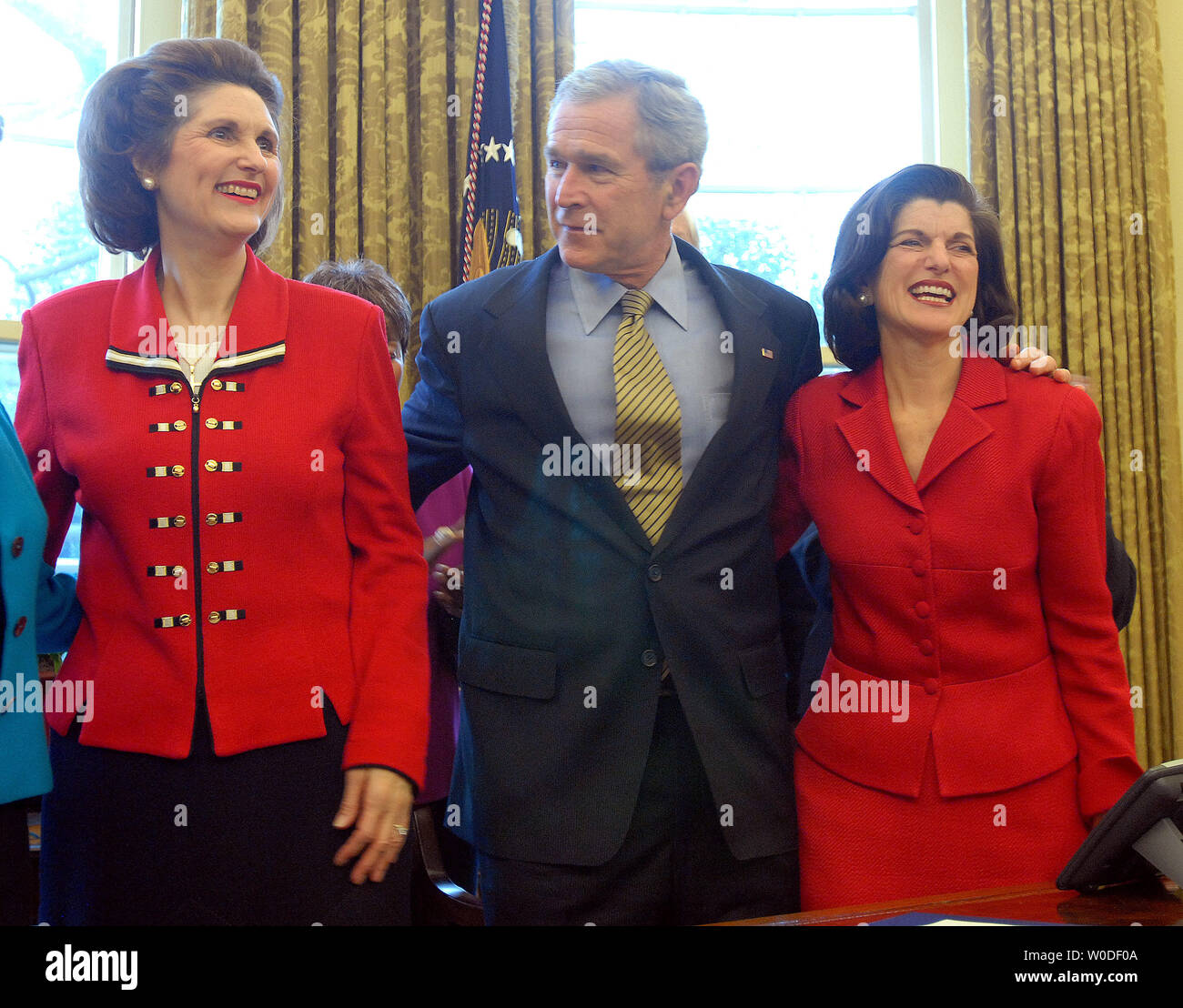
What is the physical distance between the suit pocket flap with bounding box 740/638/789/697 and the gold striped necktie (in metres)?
0.24

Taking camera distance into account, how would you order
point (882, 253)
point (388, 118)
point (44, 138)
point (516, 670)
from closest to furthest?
point (516, 670)
point (882, 253)
point (388, 118)
point (44, 138)

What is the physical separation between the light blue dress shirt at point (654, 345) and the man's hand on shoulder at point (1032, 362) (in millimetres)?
486

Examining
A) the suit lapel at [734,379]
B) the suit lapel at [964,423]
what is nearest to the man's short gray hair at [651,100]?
the suit lapel at [734,379]

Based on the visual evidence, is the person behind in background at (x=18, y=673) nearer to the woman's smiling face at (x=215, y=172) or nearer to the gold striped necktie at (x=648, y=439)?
the woman's smiling face at (x=215, y=172)

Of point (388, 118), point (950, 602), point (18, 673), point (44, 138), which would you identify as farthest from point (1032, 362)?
point (44, 138)

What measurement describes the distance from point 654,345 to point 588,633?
48 cm

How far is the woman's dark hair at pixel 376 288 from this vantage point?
8.45 ft

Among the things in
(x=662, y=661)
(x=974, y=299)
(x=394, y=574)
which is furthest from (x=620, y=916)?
(x=974, y=299)

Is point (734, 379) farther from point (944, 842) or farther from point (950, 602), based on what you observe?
point (944, 842)

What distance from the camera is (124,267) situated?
383 cm

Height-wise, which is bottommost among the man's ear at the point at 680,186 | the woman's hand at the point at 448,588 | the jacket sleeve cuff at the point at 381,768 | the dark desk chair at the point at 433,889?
the dark desk chair at the point at 433,889

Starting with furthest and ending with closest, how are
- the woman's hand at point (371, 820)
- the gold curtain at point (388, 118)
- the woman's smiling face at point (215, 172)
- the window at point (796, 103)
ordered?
the window at point (796, 103) < the gold curtain at point (388, 118) < the woman's smiling face at point (215, 172) < the woman's hand at point (371, 820)

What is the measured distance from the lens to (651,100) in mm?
1849

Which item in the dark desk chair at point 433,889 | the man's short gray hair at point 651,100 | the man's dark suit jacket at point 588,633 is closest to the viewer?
the man's dark suit jacket at point 588,633
